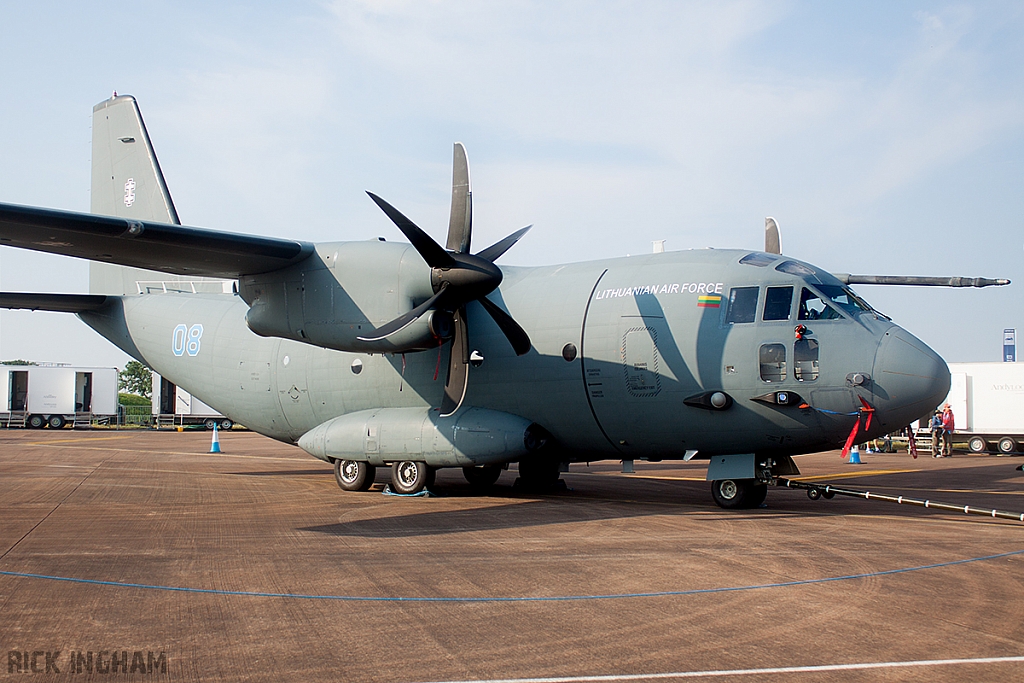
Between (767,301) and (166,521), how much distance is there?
392 inches

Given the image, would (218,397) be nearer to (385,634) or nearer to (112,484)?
(112,484)

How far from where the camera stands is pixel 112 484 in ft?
58.2

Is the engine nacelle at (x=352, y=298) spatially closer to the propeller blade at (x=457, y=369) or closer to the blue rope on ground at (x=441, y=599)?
the propeller blade at (x=457, y=369)

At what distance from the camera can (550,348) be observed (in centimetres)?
1477

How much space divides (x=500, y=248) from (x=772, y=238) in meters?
6.06

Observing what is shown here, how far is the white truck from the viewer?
48.8m

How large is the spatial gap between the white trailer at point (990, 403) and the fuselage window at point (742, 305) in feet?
75.0

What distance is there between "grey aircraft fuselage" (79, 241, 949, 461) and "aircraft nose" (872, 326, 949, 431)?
2cm

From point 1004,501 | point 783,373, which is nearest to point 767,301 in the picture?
point 783,373

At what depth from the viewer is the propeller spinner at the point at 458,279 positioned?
13.6m

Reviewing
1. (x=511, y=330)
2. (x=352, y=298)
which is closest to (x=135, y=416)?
(x=352, y=298)

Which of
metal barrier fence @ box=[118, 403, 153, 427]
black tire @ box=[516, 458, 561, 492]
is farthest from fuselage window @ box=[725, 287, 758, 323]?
metal barrier fence @ box=[118, 403, 153, 427]

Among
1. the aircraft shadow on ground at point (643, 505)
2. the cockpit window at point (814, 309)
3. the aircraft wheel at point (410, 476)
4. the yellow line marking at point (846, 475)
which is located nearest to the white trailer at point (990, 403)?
the yellow line marking at point (846, 475)

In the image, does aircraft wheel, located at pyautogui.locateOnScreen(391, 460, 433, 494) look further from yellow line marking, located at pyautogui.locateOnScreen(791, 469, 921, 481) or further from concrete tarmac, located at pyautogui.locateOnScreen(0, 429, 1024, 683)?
yellow line marking, located at pyautogui.locateOnScreen(791, 469, 921, 481)
